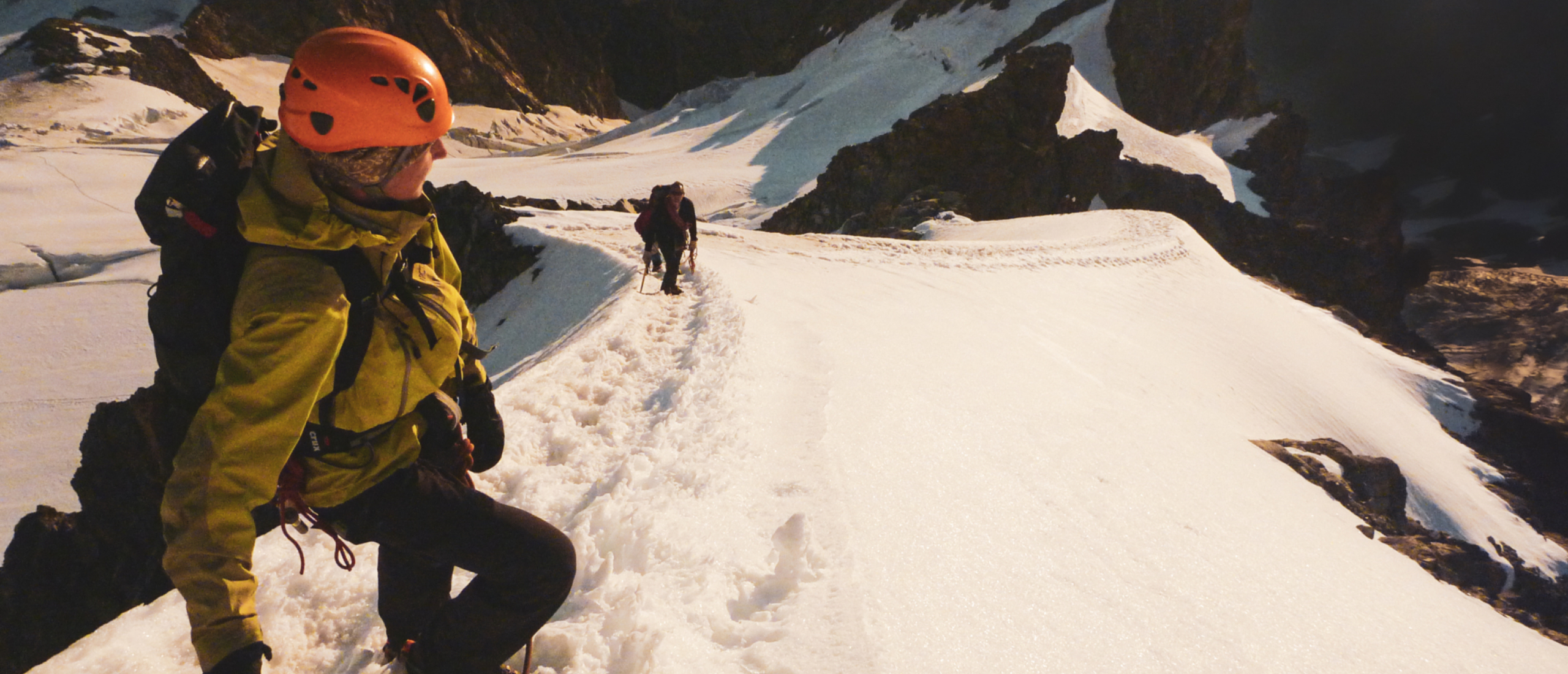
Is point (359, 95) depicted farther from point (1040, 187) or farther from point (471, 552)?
point (1040, 187)

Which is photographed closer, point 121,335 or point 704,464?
point 704,464

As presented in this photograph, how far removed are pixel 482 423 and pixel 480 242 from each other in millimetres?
10585

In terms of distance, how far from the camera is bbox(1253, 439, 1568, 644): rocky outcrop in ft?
→ 22.7

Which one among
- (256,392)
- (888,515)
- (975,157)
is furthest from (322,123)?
(975,157)

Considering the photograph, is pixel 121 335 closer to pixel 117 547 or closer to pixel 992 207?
pixel 117 547

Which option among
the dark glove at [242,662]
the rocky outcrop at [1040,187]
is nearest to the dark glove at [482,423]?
the dark glove at [242,662]

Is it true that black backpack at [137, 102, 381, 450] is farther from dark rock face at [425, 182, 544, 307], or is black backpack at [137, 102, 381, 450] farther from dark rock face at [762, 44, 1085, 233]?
dark rock face at [762, 44, 1085, 233]

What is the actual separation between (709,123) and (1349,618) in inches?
1471

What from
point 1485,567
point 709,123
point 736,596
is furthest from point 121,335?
point 709,123

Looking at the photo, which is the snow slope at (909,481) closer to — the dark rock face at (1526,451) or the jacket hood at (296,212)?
the dark rock face at (1526,451)

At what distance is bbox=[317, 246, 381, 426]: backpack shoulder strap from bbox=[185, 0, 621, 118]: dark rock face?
43.1 m

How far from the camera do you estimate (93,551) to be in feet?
19.3

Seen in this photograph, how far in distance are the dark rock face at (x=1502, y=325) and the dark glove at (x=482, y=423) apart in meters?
37.1

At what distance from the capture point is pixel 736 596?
2574 millimetres
